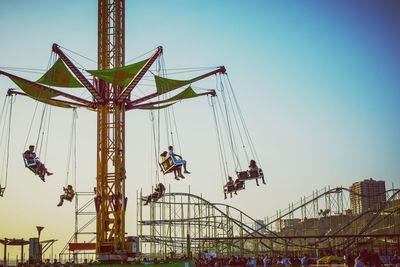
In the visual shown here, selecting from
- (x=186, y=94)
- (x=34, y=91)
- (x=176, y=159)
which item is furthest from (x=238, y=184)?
(x=34, y=91)

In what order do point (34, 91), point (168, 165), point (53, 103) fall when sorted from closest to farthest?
point (168, 165) → point (34, 91) → point (53, 103)

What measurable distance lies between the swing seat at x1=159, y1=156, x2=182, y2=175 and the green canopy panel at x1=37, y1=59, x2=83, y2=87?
217 inches

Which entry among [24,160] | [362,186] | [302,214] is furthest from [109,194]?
[362,186]

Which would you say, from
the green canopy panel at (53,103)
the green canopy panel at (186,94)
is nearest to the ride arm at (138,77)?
the green canopy panel at (53,103)

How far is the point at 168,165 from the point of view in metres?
22.0

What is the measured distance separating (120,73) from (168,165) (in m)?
4.07

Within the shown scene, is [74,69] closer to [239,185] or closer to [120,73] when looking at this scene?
[120,73]

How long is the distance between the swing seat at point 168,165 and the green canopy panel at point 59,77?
551cm

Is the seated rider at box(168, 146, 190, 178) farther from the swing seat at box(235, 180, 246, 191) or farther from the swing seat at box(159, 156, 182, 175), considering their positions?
the swing seat at box(235, 180, 246, 191)

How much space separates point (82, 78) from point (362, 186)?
472 ft

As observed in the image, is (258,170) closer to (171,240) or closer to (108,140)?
(108,140)

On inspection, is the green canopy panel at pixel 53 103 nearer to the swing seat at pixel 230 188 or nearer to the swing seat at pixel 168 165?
the swing seat at pixel 168 165

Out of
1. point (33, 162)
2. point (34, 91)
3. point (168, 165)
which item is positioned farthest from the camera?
point (34, 91)

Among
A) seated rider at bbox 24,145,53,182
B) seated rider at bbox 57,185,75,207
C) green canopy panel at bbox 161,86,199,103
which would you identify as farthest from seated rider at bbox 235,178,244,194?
seated rider at bbox 24,145,53,182
